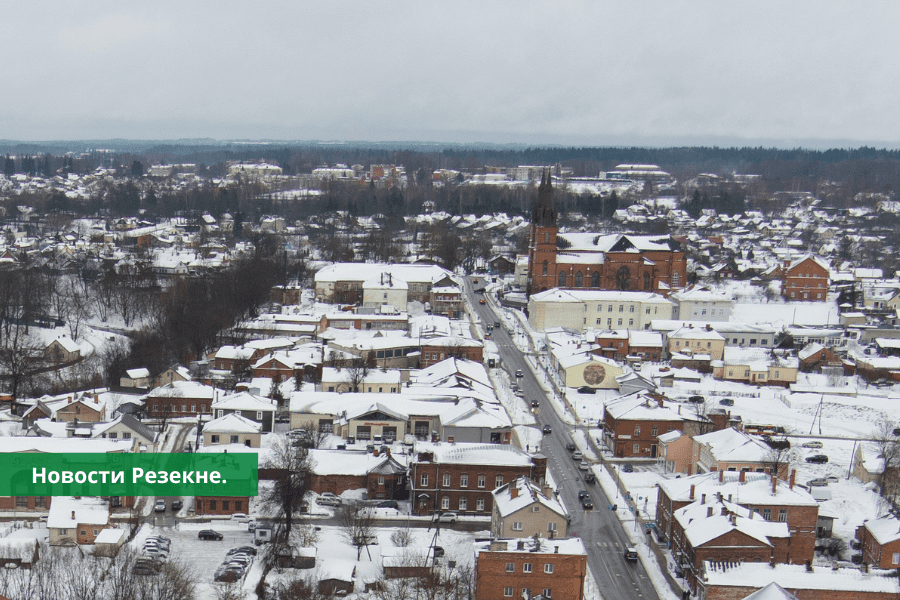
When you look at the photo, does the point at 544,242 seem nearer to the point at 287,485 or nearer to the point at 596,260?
the point at 596,260

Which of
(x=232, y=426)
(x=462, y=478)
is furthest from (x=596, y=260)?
(x=462, y=478)

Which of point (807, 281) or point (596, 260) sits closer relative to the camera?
point (596, 260)

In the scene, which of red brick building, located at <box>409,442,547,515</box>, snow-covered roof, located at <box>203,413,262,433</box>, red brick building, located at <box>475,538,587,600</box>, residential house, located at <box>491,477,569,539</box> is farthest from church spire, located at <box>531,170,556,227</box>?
red brick building, located at <box>475,538,587,600</box>

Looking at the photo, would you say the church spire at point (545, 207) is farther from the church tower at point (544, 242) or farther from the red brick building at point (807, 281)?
the red brick building at point (807, 281)

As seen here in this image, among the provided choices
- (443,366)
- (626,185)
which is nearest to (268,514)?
(443,366)

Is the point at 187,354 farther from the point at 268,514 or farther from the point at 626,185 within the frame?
the point at 626,185

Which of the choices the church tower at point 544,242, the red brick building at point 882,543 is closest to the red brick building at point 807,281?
the church tower at point 544,242
